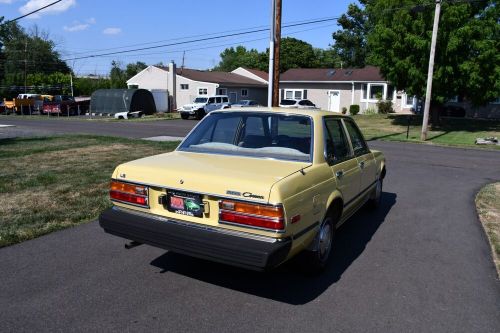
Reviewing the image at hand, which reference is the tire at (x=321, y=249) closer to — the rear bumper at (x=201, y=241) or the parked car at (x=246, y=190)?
the parked car at (x=246, y=190)

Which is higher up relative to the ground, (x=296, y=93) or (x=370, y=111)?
(x=296, y=93)

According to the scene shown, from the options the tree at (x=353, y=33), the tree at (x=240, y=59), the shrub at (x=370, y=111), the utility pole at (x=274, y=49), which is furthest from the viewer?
the tree at (x=240, y=59)

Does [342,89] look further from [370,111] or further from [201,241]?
[201,241]

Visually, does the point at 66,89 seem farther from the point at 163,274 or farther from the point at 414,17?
the point at 163,274

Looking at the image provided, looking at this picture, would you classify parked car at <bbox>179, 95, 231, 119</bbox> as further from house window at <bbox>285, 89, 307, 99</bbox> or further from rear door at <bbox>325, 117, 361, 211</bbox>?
rear door at <bbox>325, 117, 361, 211</bbox>

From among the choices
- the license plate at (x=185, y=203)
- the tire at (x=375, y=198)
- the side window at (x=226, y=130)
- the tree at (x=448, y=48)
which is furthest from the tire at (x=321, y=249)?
the tree at (x=448, y=48)

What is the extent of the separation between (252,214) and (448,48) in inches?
842

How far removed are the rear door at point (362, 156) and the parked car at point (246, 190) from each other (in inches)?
9.1

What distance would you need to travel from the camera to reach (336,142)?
193 inches

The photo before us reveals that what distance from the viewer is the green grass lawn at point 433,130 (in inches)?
821

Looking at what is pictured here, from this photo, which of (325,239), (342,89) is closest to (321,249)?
(325,239)

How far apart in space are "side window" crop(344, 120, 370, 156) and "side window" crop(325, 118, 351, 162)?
26 centimetres

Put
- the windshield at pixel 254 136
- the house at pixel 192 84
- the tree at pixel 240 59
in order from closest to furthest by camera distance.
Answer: the windshield at pixel 254 136, the house at pixel 192 84, the tree at pixel 240 59

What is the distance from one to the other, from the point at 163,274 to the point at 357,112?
113ft
